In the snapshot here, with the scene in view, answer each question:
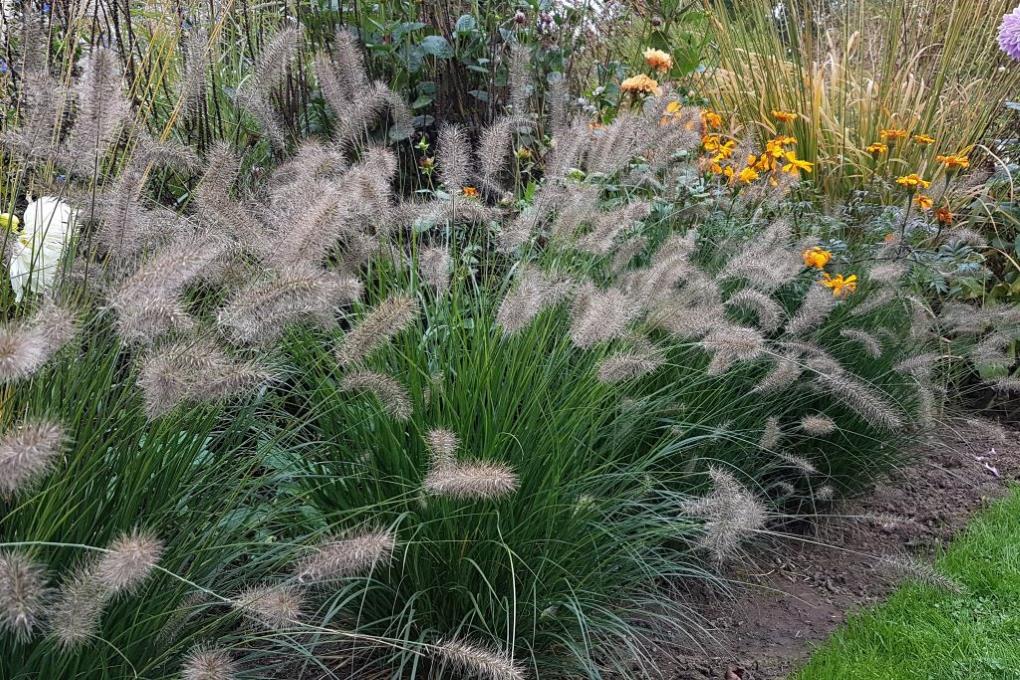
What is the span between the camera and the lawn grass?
2949 mm

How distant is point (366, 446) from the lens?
98.3 inches

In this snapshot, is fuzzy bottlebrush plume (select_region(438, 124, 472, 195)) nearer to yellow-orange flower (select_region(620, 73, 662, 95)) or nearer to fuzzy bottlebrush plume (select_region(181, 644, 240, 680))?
fuzzy bottlebrush plume (select_region(181, 644, 240, 680))

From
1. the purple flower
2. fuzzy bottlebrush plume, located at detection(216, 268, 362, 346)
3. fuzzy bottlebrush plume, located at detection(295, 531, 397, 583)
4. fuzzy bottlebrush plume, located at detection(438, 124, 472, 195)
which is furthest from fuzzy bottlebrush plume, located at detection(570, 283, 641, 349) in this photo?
the purple flower

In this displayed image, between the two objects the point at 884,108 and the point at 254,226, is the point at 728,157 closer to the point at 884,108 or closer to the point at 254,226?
the point at 884,108

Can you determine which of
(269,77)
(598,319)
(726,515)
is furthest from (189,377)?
(269,77)

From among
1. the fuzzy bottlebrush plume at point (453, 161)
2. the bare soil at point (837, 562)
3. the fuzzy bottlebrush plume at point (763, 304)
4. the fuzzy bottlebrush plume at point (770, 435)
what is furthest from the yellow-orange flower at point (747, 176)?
the fuzzy bottlebrush plume at point (453, 161)

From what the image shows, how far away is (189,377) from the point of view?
1.63 metres

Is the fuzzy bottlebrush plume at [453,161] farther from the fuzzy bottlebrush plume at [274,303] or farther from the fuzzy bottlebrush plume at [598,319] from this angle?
the fuzzy bottlebrush plume at [274,303]

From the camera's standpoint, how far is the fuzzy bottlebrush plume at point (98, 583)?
4.61 ft

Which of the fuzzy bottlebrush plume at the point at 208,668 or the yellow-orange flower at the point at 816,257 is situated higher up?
the fuzzy bottlebrush plume at the point at 208,668

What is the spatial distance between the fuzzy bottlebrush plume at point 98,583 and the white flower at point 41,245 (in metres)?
0.84

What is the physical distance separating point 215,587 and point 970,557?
279 centimetres

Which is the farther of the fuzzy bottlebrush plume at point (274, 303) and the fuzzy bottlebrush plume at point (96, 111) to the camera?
the fuzzy bottlebrush plume at point (96, 111)

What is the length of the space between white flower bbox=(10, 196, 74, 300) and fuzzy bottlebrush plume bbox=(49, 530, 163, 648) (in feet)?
2.75
